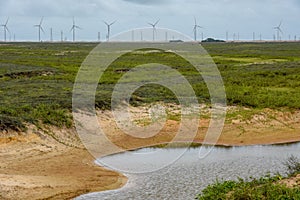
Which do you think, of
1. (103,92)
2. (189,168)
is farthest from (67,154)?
(103,92)

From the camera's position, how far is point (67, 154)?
24484 millimetres

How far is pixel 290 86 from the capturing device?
43.8 m

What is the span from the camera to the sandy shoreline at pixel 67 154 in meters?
19.0

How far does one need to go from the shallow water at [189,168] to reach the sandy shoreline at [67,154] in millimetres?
942

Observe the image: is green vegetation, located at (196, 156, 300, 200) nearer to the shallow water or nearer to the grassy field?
the shallow water

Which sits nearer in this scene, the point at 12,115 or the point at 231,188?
the point at 231,188

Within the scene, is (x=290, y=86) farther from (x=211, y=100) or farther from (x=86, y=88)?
(x=86, y=88)

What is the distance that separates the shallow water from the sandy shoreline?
0.94 meters

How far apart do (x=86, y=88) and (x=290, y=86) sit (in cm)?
1677

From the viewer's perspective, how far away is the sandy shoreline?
19.0 m

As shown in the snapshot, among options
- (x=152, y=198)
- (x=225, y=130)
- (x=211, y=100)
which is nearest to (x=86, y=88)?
(x=211, y=100)

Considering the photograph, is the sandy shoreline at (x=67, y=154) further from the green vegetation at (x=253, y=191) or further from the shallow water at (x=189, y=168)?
the green vegetation at (x=253, y=191)

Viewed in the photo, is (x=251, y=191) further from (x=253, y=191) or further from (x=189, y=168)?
(x=189, y=168)

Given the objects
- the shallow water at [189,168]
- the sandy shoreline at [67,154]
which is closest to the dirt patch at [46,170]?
the sandy shoreline at [67,154]
